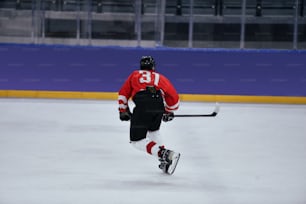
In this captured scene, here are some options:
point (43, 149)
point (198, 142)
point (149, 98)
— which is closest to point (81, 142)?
point (43, 149)

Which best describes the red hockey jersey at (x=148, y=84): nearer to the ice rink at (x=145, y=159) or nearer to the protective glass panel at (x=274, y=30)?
the ice rink at (x=145, y=159)

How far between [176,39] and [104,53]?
138 centimetres

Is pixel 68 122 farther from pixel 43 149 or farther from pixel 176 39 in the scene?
pixel 176 39

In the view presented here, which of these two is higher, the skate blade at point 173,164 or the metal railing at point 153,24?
the metal railing at point 153,24

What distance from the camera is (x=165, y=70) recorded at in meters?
14.1

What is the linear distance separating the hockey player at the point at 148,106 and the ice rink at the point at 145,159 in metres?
0.27

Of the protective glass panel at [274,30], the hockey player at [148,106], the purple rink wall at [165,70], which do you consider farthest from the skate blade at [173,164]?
the protective glass panel at [274,30]

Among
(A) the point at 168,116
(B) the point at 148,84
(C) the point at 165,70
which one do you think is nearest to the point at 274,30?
(C) the point at 165,70

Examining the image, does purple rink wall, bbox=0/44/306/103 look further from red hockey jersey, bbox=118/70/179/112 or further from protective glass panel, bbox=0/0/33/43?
red hockey jersey, bbox=118/70/179/112

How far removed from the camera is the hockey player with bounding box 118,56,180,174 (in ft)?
23.5

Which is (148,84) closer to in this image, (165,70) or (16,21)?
(165,70)

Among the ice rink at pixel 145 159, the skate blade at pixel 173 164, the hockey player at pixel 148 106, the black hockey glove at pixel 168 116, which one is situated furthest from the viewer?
the black hockey glove at pixel 168 116

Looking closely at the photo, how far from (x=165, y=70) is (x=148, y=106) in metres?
6.99

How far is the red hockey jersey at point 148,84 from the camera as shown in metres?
7.23
